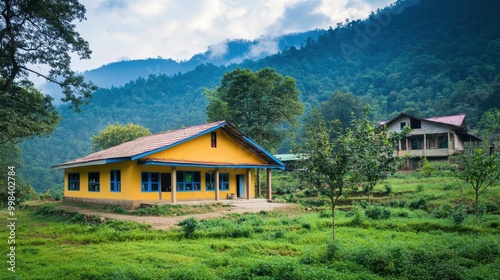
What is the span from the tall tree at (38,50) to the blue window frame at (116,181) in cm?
460

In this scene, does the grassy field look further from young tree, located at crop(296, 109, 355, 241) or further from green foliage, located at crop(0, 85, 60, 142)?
green foliage, located at crop(0, 85, 60, 142)

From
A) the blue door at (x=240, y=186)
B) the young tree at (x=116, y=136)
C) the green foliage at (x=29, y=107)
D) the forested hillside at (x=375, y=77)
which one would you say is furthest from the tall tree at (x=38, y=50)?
the forested hillside at (x=375, y=77)

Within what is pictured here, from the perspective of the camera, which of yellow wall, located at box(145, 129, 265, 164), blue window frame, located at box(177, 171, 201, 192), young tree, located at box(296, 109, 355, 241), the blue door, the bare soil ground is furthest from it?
the blue door

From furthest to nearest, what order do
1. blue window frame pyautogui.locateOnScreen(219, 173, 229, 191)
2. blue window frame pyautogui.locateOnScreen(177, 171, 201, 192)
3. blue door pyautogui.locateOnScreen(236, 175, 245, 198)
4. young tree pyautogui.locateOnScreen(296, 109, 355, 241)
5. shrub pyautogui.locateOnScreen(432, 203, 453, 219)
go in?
blue door pyautogui.locateOnScreen(236, 175, 245, 198) → blue window frame pyautogui.locateOnScreen(219, 173, 229, 191) → blue window frame pyautogui.locateOnScreen(177, 171, 201, 192) → shrub pyautogui.locateOnScreen(432, 203, 453, 219) → young tree pyautogui.locateOnScreen(296, 109, 355, 241)

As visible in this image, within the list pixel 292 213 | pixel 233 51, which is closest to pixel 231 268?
pixel 292 213

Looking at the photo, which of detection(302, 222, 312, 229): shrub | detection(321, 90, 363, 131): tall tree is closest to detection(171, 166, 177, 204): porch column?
detection(302, 222, 312, 229): shrub

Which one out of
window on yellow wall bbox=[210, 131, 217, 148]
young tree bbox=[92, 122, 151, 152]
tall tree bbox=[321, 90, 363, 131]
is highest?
tall tree bbox=[321, 90, 363, 131]

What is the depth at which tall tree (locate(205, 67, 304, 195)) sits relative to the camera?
125ft

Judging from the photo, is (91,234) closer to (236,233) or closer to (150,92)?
(236,233)

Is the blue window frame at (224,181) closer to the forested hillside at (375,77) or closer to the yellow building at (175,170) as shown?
the yellow building at (175,170)

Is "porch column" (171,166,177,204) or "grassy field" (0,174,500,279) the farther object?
"porch column" (171,166,177,204)

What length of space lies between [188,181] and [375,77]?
65488 mm

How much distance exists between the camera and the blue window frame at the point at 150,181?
72.9 ft

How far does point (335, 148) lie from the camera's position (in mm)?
12023
